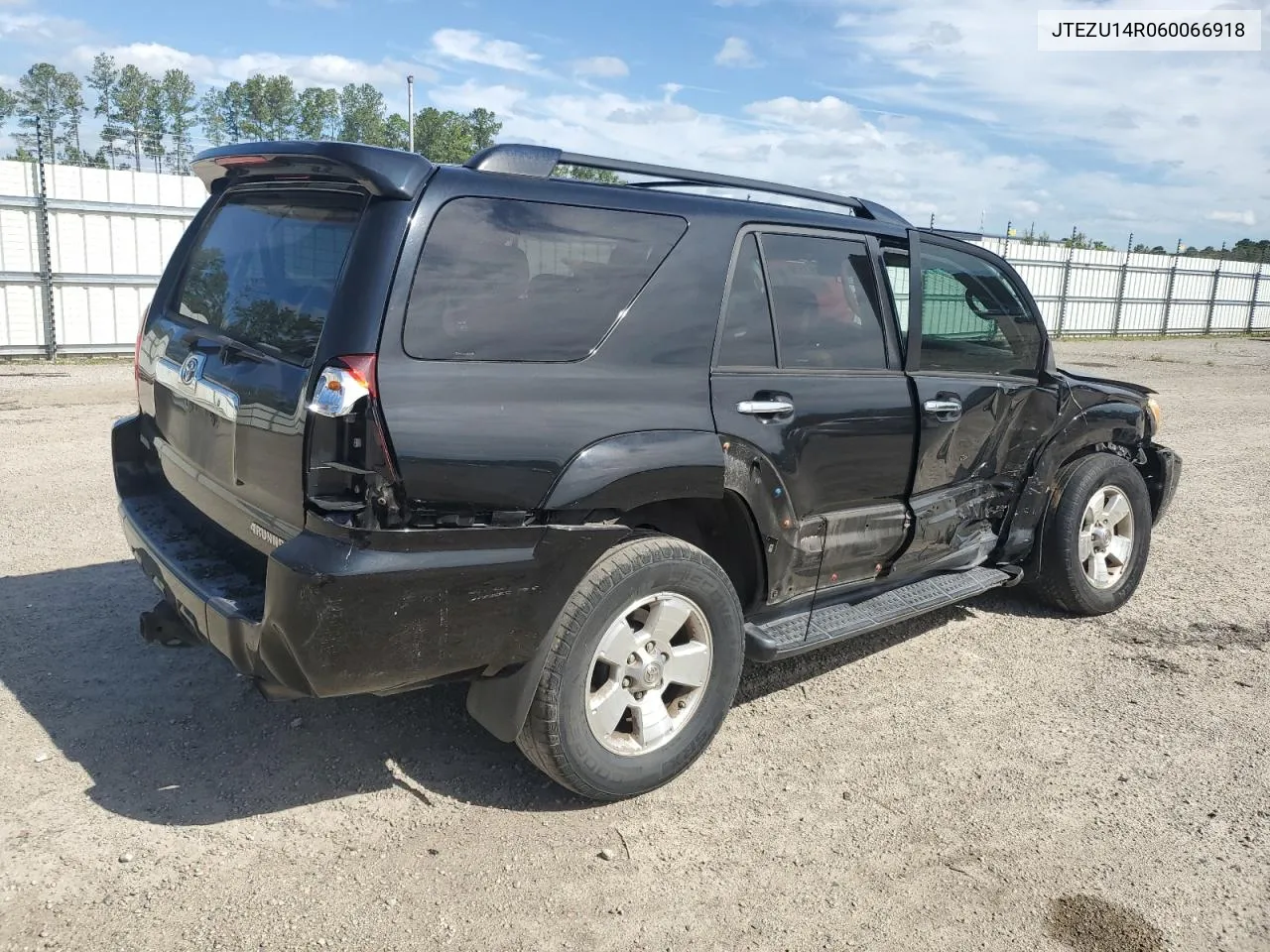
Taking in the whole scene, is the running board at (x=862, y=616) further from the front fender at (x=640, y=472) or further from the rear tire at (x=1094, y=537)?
the front fender at (x=640, y=472)

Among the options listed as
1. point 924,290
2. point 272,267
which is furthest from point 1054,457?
point 272,267

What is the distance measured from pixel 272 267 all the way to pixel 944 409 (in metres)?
2.60

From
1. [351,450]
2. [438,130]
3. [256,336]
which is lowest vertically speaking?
[351,450]

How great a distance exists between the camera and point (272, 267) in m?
3.13

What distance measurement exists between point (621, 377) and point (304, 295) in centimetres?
95

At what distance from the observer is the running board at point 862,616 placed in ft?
11.4

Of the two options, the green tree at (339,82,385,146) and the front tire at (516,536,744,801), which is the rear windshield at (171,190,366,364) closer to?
the front tire at (516,536,744,801)

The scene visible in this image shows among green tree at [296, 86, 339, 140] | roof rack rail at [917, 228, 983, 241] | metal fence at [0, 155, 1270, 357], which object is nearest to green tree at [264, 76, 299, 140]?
green tree at [296, 86, 339, 140]

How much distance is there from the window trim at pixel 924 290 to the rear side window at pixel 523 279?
4.53 feet

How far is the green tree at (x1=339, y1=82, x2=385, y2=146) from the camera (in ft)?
168

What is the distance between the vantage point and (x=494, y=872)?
2.79 meters

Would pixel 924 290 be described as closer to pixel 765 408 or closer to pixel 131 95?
pixel 765 408

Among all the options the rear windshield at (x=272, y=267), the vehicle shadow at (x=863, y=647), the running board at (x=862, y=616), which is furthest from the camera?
the vehicle shadow at (x=863, y=647)

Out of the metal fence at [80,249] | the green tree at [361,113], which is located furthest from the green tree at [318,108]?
the metal fence at [80,249]
